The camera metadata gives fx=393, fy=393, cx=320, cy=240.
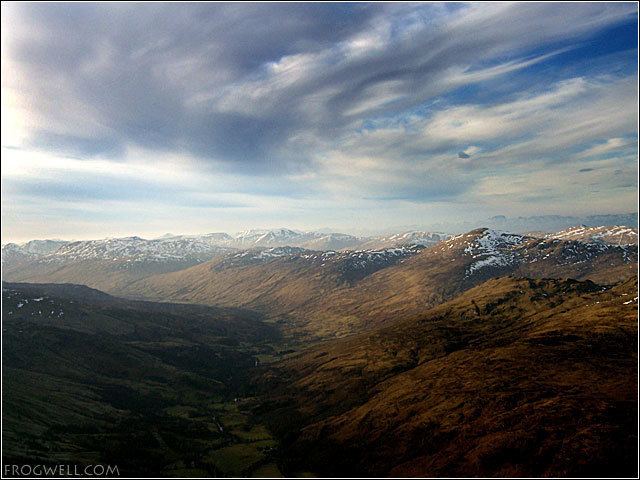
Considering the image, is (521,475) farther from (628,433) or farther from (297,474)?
(297,474)

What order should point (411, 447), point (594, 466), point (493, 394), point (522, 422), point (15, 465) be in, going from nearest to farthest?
point (594, 466) < point (15, 465) < point (522, 422) < point (411, 447) < point (493, 394)

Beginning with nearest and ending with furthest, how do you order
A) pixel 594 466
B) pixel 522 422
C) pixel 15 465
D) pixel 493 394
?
pixel 594 466, pixel 15 465, pixel 522 422, pixel 493 394

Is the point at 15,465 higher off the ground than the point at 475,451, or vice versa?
Answer: the point at 15,465

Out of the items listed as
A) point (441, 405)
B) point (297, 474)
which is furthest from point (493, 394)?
point (297, 474)

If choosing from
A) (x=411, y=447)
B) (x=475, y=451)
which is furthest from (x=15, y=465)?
Result: (x=475, y=451)

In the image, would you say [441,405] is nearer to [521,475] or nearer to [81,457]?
[521,475]

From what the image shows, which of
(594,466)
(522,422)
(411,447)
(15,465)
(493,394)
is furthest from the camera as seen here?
(493,394)

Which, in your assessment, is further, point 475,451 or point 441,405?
point 441,405

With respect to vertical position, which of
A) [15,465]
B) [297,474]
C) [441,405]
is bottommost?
[297,474]

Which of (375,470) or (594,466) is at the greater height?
(594,466)
